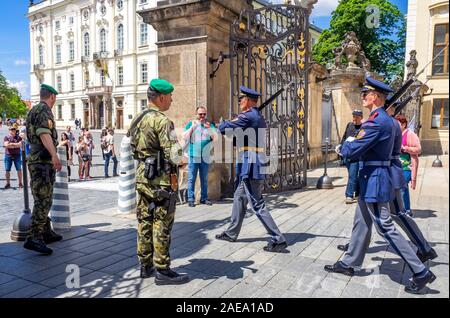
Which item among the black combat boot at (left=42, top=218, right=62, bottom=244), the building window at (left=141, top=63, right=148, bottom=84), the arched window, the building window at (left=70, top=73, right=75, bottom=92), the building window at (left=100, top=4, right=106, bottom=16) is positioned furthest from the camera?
the building window at (left=70, top=73, right=75, bottom=92)

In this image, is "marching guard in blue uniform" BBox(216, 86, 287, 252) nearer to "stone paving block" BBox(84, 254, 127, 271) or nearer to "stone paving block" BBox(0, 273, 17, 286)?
"stone paving block" BBox(84, 254, 127, 271)

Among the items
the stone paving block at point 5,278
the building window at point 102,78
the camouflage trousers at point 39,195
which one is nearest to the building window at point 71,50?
the building window at point 102,78

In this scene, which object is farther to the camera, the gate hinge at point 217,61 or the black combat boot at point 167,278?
the gate hinge at point 217,61

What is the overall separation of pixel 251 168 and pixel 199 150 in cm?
251

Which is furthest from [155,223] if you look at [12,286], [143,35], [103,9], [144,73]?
[103,9]

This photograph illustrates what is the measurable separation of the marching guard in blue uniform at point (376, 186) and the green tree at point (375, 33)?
28.2 meters

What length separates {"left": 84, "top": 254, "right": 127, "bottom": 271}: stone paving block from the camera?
424 centimetres

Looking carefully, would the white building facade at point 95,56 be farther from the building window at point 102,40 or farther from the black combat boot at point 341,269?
the black combat boot at point 341,269

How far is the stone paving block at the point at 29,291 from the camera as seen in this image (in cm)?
352

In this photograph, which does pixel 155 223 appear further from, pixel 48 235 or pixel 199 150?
pixel 199 150

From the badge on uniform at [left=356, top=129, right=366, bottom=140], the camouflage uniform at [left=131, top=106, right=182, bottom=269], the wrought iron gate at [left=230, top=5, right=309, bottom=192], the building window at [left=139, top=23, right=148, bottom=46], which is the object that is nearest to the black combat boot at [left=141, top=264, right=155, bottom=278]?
the camouflage uniform at [left=131, top=106, right=182, bottom=269]

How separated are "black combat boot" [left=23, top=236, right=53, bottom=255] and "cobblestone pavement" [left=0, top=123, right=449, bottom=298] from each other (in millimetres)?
88

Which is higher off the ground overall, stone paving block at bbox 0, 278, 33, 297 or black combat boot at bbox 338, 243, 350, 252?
black combat boot at bbox 338, 243, 350, 252
